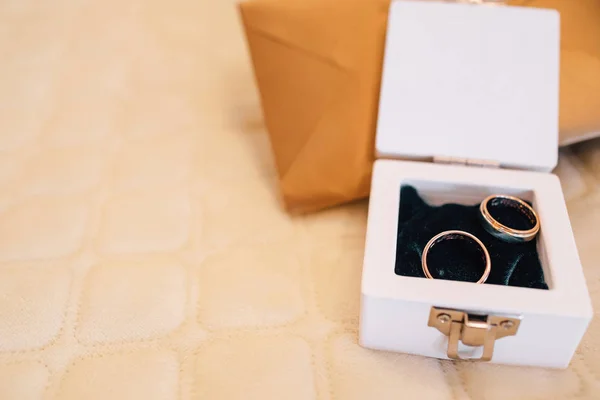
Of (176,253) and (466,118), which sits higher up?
(466,118)

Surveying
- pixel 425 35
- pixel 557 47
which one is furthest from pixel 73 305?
pixel 557 47

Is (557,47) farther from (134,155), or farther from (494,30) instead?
(134,155)

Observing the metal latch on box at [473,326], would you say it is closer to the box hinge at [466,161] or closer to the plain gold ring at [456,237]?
the plain gold ring at [456,237]

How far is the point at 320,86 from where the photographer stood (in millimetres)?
627

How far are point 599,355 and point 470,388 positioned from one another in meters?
0.12

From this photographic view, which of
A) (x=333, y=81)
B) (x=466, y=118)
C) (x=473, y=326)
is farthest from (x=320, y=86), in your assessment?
(x=473, y=326)

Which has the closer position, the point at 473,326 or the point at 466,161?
the point at 473,326

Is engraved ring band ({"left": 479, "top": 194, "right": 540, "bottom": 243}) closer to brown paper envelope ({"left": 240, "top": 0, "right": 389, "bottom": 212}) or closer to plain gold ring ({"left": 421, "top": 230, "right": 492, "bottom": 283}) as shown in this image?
plain gold ring ({"left": 421, "top": 230, "right": 492, "bottom": 283})

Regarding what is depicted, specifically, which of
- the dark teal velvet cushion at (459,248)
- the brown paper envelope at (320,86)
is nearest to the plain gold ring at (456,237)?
the dark teal velvet cushion at (459,248)

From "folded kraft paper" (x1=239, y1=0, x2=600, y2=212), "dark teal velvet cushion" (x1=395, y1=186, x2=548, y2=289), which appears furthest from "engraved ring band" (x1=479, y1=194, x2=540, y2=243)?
"folded kraft paper" (x1=239, y1=0, x2=600, y2=212)

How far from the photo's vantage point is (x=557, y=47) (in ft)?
2.04

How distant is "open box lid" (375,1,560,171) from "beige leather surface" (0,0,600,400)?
0.10m

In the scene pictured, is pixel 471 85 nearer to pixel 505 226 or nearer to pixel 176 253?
pixel 505 226

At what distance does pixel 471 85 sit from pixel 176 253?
365 mm
